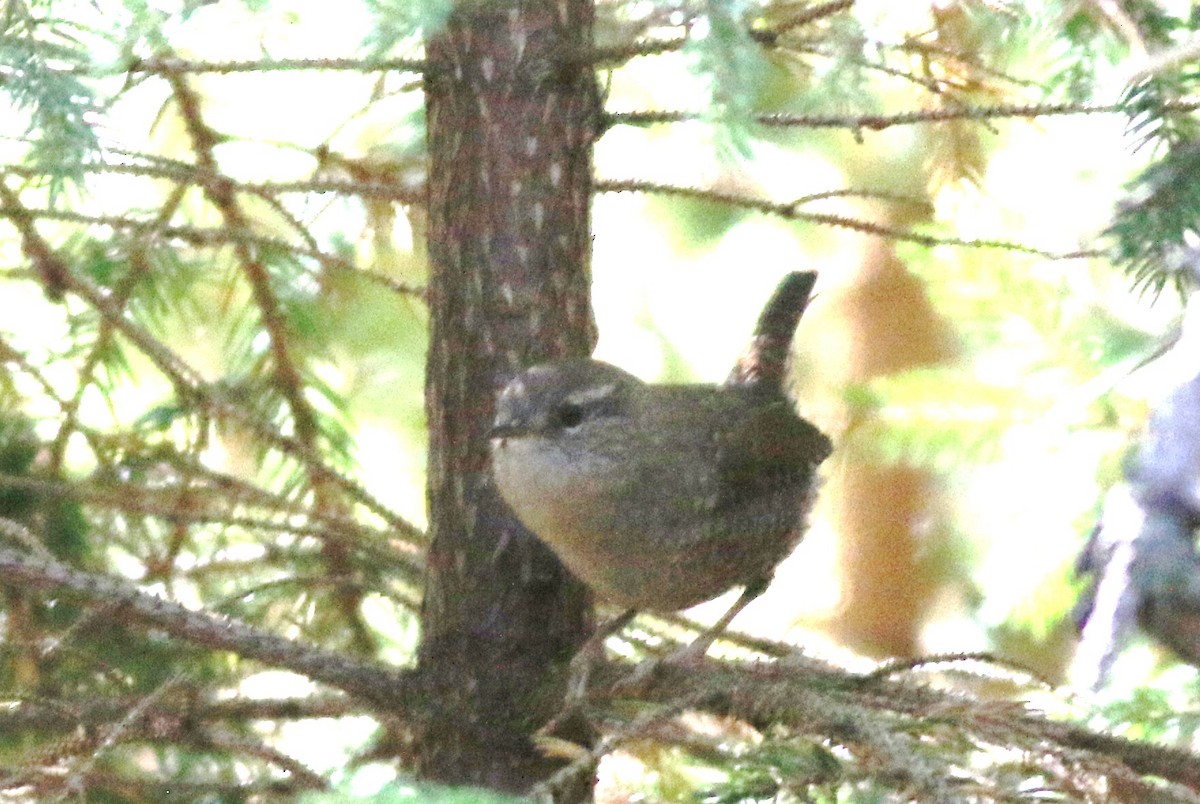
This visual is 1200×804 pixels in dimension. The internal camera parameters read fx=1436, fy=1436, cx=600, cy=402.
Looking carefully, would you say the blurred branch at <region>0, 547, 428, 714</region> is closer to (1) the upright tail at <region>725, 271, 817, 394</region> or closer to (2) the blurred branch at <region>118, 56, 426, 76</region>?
(2) the blurred branch at <region>118, 56, 426, 76</region>

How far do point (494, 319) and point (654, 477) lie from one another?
385mm

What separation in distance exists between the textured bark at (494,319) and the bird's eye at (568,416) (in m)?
0.10

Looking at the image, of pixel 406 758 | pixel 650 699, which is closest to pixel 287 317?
pixel 406 758

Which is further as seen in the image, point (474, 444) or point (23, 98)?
point (474, 444)

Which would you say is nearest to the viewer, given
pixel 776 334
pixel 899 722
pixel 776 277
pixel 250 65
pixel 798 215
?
pixel 899 722

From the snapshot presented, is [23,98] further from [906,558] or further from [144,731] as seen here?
[906,558]

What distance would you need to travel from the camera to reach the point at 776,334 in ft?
9.33

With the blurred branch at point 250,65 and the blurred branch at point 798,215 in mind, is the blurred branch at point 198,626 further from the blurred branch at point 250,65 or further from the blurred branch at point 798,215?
the blurred branch at point 798,215

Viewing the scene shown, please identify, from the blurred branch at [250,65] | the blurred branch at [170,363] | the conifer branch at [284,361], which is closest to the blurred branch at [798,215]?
the blurred branch at [250,65]

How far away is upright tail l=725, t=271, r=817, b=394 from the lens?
284 centimetres

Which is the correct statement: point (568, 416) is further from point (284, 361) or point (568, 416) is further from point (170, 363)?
point (284, 361)

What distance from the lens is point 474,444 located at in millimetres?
2258

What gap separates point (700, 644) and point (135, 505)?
→ 100cm

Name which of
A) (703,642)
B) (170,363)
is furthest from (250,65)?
(703,642)
